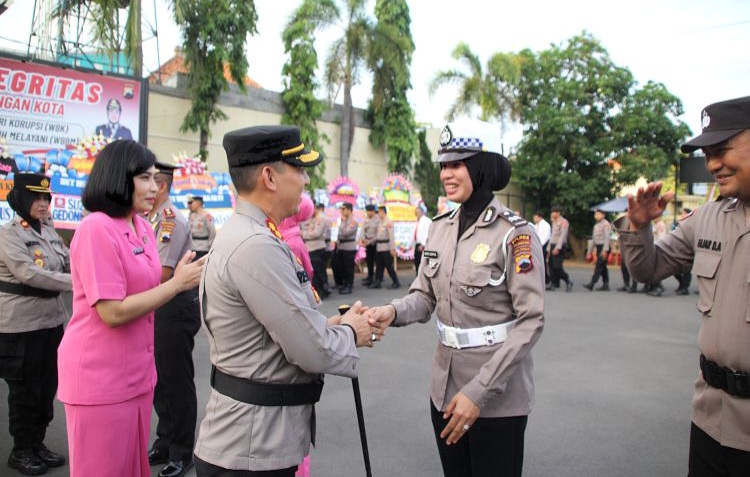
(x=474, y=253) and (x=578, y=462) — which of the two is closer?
(x=474, y=253)

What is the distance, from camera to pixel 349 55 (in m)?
17.2

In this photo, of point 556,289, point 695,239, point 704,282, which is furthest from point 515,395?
point 556,289

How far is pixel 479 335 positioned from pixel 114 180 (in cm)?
172

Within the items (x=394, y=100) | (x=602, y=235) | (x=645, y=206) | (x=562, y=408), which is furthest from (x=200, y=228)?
(x=394, y=100)

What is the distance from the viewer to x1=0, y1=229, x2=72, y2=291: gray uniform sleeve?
11.4 feet

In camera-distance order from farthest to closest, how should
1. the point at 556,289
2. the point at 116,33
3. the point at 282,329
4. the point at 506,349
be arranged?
the point at 556,289 → the point at 116,33 → the point at 506,349 → the point at 282,329

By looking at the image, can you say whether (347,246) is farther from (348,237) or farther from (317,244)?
(317,244)

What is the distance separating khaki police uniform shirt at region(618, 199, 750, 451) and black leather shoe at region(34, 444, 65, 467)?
3714mm

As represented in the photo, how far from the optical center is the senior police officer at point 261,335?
1689mm

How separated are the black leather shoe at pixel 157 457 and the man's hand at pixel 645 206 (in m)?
3.31

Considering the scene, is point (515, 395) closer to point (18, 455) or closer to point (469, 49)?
point (18, 455)

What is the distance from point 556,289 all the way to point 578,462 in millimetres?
10105

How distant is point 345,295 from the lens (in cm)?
1167

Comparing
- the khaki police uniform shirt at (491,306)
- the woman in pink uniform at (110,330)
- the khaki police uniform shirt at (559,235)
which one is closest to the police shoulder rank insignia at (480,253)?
the khaki police uniform shirt at (491,306)
